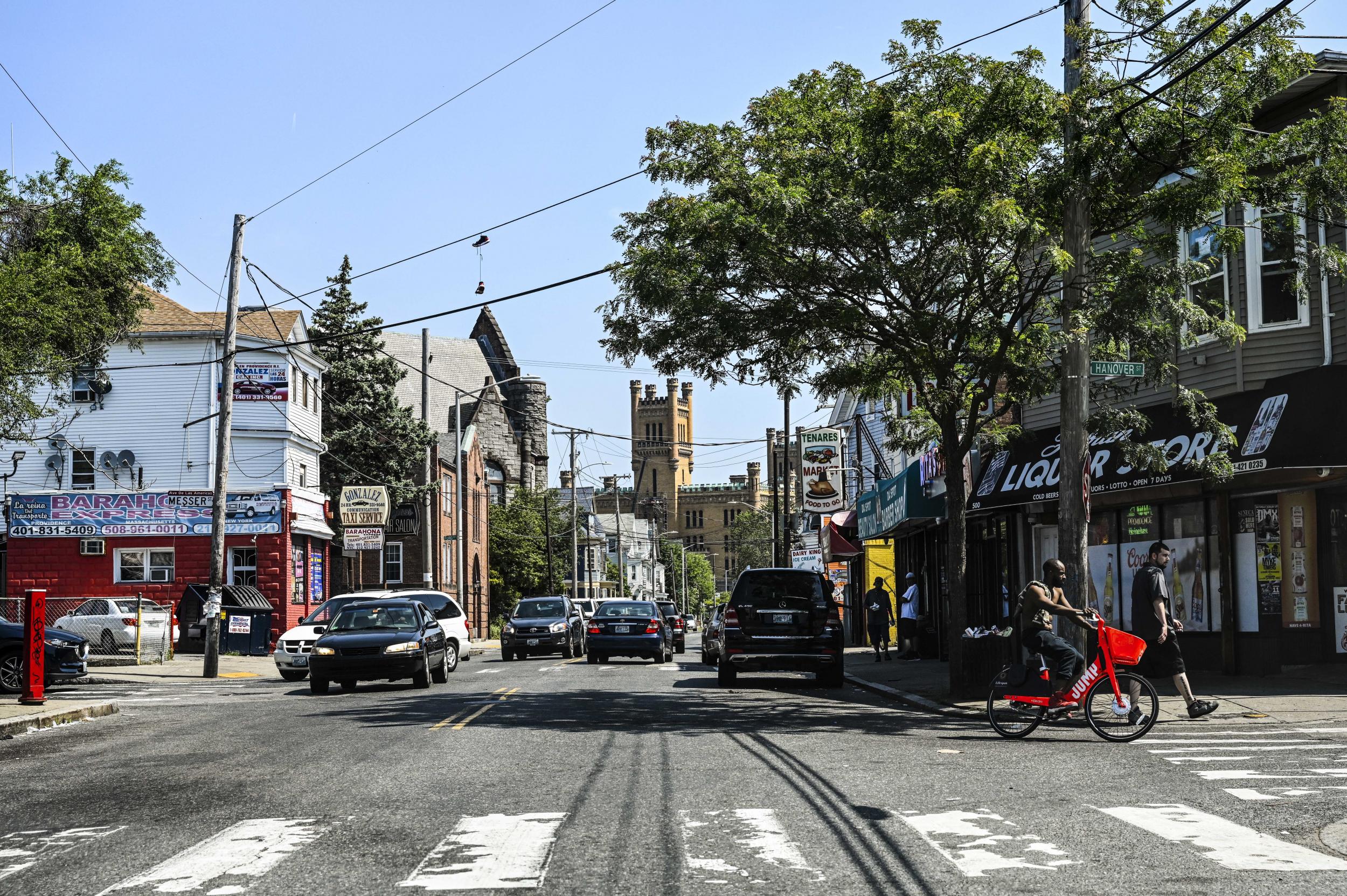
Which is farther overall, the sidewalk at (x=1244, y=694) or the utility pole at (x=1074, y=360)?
the utility pole at (x=1074, y=360)

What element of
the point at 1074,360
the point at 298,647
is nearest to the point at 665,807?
the point at 1074,360

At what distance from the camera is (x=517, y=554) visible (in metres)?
75.8

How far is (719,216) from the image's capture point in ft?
54.0

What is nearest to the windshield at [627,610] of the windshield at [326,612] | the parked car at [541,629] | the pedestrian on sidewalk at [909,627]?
the parked car at [541,629]

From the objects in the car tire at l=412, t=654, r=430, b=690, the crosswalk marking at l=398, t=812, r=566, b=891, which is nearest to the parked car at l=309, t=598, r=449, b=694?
the car tire at l=412, t=654, r=430, b=690

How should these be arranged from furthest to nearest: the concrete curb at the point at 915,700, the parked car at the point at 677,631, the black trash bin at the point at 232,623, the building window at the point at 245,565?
1. the parked car at the point at 677,631
2. the building window at the point at 245,565
3. the black trash bin at the point at 232,623
4. the concrete curb at the point at 915,700

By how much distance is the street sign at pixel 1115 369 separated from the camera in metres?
14.9

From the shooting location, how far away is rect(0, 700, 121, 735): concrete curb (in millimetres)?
15448

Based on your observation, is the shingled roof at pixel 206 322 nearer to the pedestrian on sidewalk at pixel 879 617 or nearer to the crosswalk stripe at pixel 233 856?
the pedestrian on sidewalk at pixel 879 617

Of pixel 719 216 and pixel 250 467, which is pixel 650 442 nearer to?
pixel 250 467

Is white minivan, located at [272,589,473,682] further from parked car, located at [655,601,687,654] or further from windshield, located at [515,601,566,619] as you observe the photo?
parked car, located at [655,601,687,654]

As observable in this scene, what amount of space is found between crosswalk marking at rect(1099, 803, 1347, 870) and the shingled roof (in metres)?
35.9

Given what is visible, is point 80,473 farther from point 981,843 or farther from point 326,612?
point 981,843

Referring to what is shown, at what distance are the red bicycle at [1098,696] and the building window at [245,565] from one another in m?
32.7
